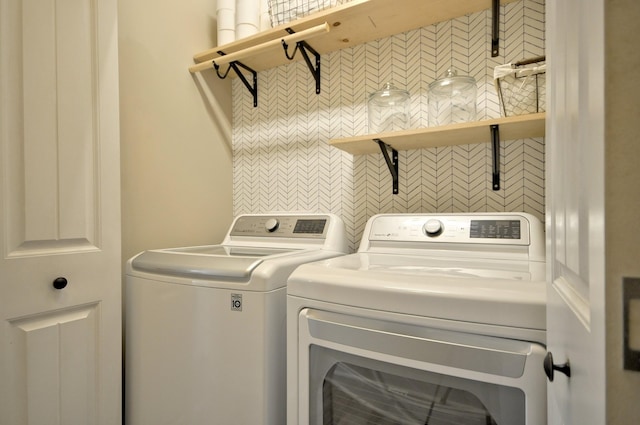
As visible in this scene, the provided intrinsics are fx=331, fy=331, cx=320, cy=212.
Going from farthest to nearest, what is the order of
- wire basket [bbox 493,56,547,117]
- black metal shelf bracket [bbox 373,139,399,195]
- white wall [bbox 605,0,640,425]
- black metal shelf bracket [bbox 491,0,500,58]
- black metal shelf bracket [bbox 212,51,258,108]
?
black metal shelf bracket [bbox 212,51,258,108], black metal shelf bracket [bbox 373,139,399,195], black metal shelf bracket [bbox 491,0,500,58], wire basket [bbox 493,56,547,117], white wall [bbox 605,0,640,425]

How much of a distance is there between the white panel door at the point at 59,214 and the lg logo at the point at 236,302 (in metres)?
0.52

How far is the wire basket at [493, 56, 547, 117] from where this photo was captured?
41.9 inches

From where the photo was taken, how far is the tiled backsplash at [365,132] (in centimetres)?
131

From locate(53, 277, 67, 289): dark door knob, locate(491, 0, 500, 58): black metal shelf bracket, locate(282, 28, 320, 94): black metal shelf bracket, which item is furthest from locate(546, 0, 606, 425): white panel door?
locate(53, 277, 67, 289): dark door knob

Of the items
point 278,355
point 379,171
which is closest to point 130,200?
point 278,355

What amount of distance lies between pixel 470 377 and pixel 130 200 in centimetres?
142

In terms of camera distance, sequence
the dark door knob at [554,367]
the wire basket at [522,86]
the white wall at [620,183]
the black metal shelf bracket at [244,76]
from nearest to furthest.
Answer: the white wall at [620,183]
the dark door knob at [554,367]
the wire basket at [522,86]
the black metal shelf bracket at [244,76]

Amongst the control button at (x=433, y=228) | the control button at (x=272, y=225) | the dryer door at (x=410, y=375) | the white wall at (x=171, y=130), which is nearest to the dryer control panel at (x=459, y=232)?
the control button at (x=433, y=228)

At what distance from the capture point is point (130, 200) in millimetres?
1437

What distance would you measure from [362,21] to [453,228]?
933 mm

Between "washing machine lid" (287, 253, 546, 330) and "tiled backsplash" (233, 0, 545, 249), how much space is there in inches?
19.6

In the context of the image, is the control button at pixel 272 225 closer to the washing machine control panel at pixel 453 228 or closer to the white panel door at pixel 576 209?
the washing machine control panel at pixel 453 228

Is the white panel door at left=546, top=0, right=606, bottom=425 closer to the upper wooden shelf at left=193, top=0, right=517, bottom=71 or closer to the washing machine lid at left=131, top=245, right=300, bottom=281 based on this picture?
the washing machine lid at left=131, top=245, right=300, bottom=281

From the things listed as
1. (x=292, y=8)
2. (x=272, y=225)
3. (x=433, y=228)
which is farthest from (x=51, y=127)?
(x=433, y=228)
